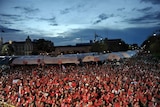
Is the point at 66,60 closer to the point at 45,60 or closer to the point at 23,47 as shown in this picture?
the point at 45,60

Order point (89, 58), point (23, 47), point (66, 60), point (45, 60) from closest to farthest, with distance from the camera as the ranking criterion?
1. point (66, 60)
2. point (45, 60)
3. point (89, 58)
4. point (23, 47)

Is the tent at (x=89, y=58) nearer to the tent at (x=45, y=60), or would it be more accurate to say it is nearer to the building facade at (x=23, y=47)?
the tent at (x=45, y=60)

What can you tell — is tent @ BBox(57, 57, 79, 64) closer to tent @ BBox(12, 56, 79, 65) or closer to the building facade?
tent @ BBox(12, 56, 79, 65)

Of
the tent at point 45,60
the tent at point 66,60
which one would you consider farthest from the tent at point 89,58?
the tent at point 66,60

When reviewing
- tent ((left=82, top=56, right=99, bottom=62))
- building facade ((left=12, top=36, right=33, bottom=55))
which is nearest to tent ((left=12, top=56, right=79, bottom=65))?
tent ((left=82, top=56, right=99, bottom=62))

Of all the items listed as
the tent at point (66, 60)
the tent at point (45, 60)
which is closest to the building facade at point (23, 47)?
the tent at point (45, 60)

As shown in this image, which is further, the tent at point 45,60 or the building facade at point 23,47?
the building facade at point 23,47

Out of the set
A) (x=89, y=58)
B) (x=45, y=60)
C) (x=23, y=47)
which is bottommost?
(x=45, y=60)

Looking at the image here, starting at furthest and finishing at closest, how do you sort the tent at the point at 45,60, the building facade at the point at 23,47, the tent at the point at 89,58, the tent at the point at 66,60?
the building facade at the point at 23,47
the tent at the point at 89,58
the tent at the point at 45,60
the tent at the point at 66,60

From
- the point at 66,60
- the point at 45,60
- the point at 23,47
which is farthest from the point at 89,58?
the point at 23,47

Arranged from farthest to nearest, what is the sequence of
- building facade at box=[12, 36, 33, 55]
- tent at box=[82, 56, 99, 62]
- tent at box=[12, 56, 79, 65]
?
1. building facade at box=[12, 36, 33, 55]
2. tent at box=[82, 56, 99, 62]
3. tent at box=[12, 56, 79, 65]

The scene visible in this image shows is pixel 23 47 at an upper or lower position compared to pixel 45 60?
upper

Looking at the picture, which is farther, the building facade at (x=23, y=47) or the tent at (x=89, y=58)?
the building facade at (x=23, y=47)

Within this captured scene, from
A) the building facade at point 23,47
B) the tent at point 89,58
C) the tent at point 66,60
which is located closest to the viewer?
the tent at point 66,60
